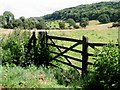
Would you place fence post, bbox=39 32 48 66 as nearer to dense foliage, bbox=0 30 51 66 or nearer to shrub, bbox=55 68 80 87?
dense foliage, bbox=0 30 51 66

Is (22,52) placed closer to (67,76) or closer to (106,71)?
(67,76)

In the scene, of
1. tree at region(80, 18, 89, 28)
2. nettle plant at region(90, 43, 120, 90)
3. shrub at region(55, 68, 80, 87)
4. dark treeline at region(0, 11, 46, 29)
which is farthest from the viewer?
tree at region(80, 18, 89, 28)

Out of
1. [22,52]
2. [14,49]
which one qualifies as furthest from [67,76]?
[14,49]

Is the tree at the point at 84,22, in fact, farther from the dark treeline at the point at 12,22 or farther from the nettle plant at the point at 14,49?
the nettle plant at the point at 14,49

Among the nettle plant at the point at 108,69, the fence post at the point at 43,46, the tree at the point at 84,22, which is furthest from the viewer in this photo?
the tree at the point at 84,22

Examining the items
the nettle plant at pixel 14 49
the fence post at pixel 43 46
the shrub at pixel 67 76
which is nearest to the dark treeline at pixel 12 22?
the nettle plant at pixel 14 49

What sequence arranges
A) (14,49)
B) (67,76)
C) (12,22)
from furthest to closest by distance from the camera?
(12,22)
(14,49)
(67,76)

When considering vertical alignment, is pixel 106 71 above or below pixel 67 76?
above

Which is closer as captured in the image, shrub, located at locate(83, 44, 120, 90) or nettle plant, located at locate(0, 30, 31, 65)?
shrub, located at locate(83, 44, 120, 90)

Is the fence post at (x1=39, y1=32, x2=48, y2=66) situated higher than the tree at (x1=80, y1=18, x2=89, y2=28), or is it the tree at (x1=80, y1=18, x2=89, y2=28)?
the fence post at (x1=39, y1=32, x2=48, y2=66)

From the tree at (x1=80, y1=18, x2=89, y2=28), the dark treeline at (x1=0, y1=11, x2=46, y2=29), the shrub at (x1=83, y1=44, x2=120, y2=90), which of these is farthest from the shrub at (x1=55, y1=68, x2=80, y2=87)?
the tree at (x1=80, y1=18, x2=89, y2=28)

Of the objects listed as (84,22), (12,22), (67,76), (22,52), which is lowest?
(84,22)

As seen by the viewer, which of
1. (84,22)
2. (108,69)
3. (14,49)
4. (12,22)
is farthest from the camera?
(84,22)

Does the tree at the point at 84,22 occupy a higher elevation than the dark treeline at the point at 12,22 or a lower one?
lower
